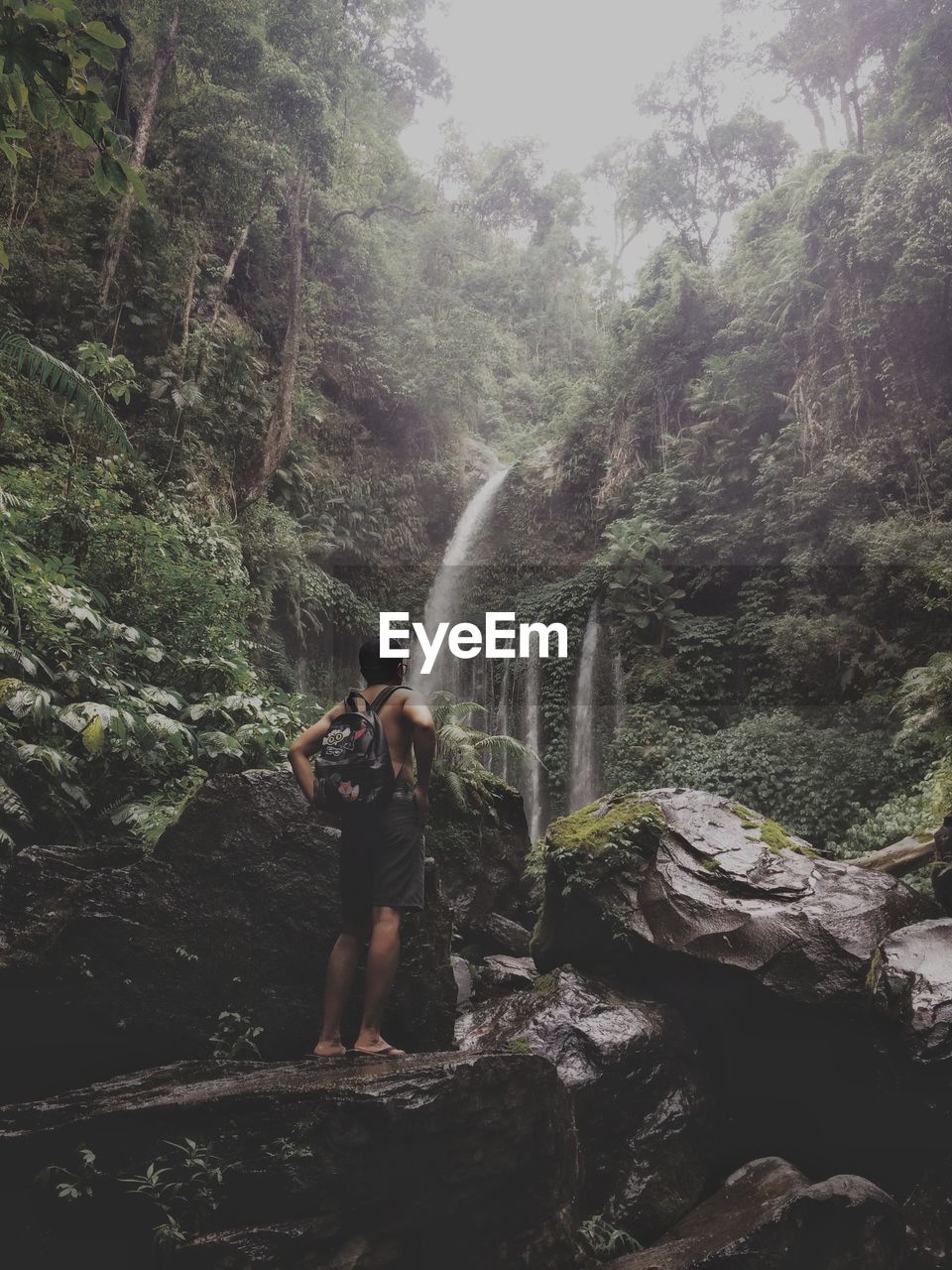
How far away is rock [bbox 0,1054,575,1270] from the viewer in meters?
2.70

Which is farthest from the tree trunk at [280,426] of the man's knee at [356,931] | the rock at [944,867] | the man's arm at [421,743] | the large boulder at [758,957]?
the rock at [944,867]

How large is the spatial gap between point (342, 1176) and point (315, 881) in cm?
157

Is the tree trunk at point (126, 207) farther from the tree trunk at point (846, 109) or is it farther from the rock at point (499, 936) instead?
the tree trunk at point (846, 109)

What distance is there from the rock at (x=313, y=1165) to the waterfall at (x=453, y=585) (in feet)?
44.7

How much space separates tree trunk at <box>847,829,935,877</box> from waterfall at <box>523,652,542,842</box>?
27.6 ft

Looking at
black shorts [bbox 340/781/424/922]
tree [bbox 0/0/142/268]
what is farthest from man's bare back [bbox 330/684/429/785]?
tree [bbox 0/0/142/268]

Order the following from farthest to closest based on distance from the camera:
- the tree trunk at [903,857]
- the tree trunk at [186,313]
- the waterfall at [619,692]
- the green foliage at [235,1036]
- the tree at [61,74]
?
the waterfall at [619,692], the tree trunk at [186,313], the tree trunk at [903,857], the green foliage at [235,1036], the tree at [61,74]

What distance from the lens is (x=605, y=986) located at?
17.9 ft

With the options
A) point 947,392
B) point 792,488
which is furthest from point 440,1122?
point 947,392

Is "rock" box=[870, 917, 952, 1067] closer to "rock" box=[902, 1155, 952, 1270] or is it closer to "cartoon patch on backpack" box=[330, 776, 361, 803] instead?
"rock" box=[902, 1155, 952, 1270]

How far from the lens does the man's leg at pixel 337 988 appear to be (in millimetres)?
3508

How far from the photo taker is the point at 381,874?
11.6 feet

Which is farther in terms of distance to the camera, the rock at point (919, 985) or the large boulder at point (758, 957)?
the large boulder at point (758, 957)

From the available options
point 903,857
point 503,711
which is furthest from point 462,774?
point 503,711
